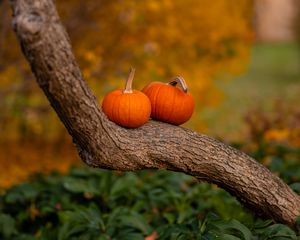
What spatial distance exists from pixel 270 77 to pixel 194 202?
12.4m

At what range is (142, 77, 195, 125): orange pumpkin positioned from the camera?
2662 millimetres

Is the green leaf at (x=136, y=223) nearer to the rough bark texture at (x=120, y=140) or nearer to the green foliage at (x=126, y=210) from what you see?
the green foliage at (x=126, y=210)

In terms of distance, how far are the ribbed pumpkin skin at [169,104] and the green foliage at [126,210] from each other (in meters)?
0.51

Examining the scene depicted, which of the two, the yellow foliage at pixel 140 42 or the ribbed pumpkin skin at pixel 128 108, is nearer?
the ribbed pumpkin skin at pixel 128 108

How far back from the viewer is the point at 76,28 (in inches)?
244

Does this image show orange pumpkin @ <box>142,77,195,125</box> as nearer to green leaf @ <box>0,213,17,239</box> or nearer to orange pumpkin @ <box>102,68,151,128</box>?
orange pumpkin @ <box>102,68,151,128</box>

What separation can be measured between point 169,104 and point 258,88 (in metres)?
12.2

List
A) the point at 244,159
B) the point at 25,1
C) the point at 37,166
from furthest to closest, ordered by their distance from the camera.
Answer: the point at 37,166 < the point at 244,159 < the point at 25,1

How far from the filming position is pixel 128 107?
2.51m

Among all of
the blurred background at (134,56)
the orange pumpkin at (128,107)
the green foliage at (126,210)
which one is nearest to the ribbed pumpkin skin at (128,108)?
the orange pumpkin at (128,107)

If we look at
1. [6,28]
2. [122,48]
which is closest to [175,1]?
[122,48]

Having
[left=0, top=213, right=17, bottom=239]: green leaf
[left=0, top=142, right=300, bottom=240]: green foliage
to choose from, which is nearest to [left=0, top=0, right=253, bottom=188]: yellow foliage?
[left=0, top=142, right=300, bottom=240]: green foliage

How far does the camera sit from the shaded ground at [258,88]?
11360mm

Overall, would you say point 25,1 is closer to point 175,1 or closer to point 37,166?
point 175,1
